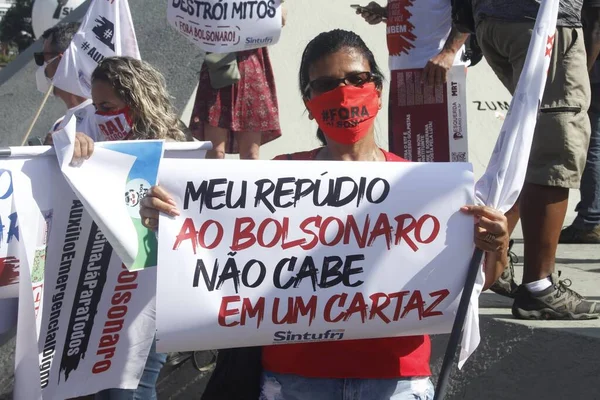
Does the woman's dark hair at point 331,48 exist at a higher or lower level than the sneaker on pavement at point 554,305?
higher

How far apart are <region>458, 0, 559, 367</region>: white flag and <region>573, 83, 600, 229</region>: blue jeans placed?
10.9 feet

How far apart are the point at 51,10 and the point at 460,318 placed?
875cm

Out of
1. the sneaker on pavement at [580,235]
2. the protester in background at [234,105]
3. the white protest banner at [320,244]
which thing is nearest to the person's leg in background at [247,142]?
the protester in background at [234,105]

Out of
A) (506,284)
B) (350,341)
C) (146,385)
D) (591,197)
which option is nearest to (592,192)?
(591,197)

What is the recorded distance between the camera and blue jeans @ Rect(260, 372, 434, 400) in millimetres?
2725

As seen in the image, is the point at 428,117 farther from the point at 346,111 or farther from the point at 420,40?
the point at 346,111

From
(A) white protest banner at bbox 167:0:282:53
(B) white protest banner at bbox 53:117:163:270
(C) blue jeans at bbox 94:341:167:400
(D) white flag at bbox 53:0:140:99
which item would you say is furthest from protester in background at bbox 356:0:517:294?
(B) white protest banner at bbox 53:117:163:270

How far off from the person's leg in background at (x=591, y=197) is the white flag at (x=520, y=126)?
3339 mm

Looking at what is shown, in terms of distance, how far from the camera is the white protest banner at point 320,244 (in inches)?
108

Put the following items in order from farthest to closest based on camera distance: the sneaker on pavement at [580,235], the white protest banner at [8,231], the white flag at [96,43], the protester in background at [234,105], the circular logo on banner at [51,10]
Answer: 1. the circular logo on banner at [51,10]
2. the protester in background at [234,105]
3. the sneaker on pavement at [580,235]
4. the white flag at [96,43]
5. the white protest banner at [8,231]

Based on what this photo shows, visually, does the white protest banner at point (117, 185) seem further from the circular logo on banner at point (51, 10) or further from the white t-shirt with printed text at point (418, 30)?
the circular logo on banner at point (51, 10)

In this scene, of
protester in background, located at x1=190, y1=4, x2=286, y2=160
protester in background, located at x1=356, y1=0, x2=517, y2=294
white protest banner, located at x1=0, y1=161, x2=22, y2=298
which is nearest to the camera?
white protest banner, located at x1=0, y1=161, x2=22, y2=298

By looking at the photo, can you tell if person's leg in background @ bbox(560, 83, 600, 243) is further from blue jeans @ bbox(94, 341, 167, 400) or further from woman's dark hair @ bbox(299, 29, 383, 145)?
woman's dark hair @ bbox(299, 29, 383, 145)

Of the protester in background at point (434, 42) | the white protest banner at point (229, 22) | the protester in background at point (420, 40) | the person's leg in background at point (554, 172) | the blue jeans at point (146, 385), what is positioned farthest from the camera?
the white protest banner at point (229, 22)
